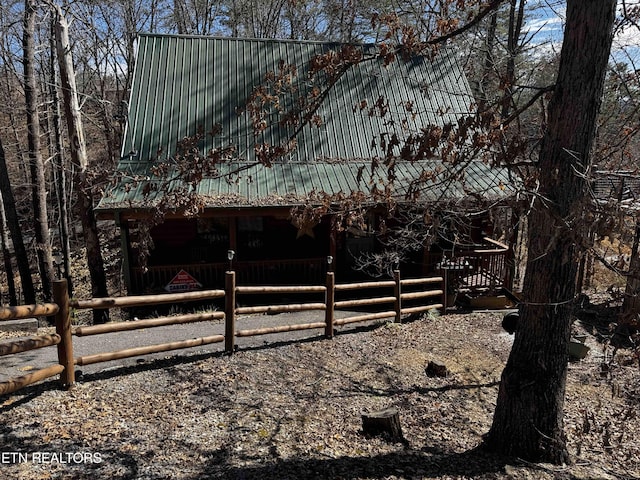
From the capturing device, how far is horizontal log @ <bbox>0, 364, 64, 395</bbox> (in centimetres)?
461

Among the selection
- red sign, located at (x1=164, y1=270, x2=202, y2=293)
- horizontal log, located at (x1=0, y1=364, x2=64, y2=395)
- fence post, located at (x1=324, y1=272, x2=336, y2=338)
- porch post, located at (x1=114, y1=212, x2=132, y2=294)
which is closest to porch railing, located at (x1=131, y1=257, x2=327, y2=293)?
porch post, located at (x1=114, y1=212, x2=132, y2=294)

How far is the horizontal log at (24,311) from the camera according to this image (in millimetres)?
4523

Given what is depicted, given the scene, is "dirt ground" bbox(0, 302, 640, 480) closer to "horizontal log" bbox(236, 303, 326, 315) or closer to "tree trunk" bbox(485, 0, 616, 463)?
"tree trunk" bbox(485, 0, 616, 463)

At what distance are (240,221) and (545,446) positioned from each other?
394 inches

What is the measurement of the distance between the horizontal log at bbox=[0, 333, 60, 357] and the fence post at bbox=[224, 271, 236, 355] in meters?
2.33

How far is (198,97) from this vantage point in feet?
42.1

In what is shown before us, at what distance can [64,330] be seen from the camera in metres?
5.20

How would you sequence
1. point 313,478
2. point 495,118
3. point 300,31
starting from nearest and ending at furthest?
point 313,478, point 495,118, point 300,31

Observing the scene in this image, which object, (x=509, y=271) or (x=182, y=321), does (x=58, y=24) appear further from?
(x=509, y=271)

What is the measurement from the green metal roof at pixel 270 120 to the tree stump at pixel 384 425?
244 inches

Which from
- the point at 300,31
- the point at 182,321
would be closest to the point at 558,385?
the point at 182,321

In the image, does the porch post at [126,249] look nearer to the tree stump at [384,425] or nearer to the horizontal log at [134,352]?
the horizontal log at [134,352]

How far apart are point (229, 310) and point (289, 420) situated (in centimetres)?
210

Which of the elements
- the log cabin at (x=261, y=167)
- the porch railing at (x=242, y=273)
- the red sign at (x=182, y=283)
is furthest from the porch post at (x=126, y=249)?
the red sign at (x=182, y=283)
